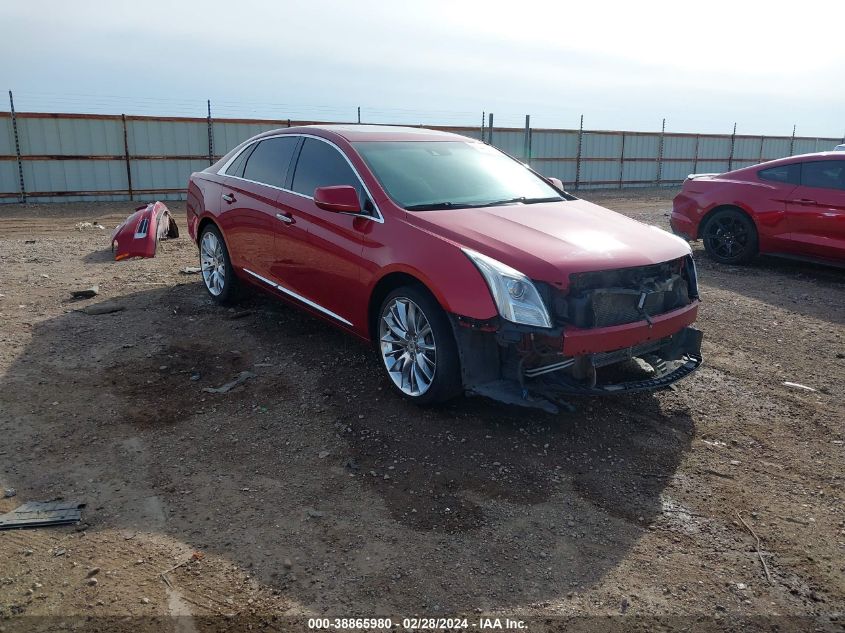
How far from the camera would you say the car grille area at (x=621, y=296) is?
154 inches

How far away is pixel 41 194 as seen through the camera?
16797 mm

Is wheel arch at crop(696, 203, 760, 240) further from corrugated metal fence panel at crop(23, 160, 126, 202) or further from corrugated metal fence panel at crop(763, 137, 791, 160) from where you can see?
corrugated metal fence panel at crop(763, 137, 791, 160)

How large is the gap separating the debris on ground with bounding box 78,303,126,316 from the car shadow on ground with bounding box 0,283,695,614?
109 cm

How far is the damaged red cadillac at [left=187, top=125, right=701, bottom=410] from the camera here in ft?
12.9

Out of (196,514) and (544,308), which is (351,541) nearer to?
(196,514)

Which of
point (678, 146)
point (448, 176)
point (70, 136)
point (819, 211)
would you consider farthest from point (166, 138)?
point (678, 146)

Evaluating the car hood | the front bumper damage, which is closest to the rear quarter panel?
the car hood

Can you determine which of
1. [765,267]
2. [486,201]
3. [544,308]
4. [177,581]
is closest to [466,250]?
[544,308]

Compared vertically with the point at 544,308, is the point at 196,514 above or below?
below

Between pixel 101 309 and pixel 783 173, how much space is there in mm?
8125

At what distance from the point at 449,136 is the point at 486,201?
4.04 ft

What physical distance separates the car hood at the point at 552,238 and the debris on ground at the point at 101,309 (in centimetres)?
377

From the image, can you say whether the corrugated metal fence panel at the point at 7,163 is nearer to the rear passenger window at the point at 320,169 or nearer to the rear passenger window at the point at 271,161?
the rear passenger window at the point at 271,161

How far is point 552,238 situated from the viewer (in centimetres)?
425
